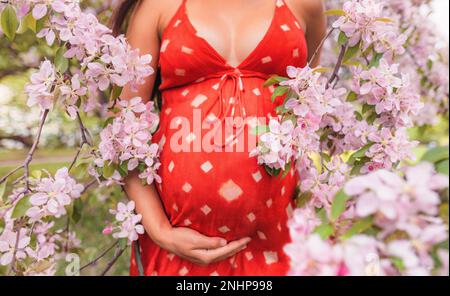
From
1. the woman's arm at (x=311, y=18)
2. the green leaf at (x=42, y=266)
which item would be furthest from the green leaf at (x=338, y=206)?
the green leaf at (x=42, y=266)

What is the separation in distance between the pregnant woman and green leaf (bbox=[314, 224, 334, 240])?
26.8 inches

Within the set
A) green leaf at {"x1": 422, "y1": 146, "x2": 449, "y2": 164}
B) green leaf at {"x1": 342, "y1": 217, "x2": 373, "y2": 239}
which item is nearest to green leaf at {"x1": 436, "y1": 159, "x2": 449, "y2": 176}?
green leaf at {"x1": 422, "y1": 146, "x2": 449, "y2": 164}

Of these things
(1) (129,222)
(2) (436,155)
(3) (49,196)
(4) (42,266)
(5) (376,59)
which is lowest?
(4) (42,266)

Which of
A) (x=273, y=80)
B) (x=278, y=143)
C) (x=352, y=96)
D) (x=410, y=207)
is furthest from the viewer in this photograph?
(x=352, y=96)

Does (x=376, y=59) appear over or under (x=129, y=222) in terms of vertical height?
over

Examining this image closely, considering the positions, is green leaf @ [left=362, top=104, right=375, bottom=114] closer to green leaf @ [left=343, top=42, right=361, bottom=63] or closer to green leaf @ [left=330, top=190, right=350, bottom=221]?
green leaf @ [left=343, top=42, right=361, bottom=63]

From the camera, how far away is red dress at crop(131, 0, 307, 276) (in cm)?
145

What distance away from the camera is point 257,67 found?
5.10 feet

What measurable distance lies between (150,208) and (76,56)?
517 mm

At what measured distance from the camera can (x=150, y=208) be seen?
1.58 m

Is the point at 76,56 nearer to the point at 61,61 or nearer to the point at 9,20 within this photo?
the point at 61,61

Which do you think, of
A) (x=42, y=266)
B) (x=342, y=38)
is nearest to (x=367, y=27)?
(x=342, y=38)

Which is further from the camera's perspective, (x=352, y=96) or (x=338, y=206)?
(x=352, y=96)
